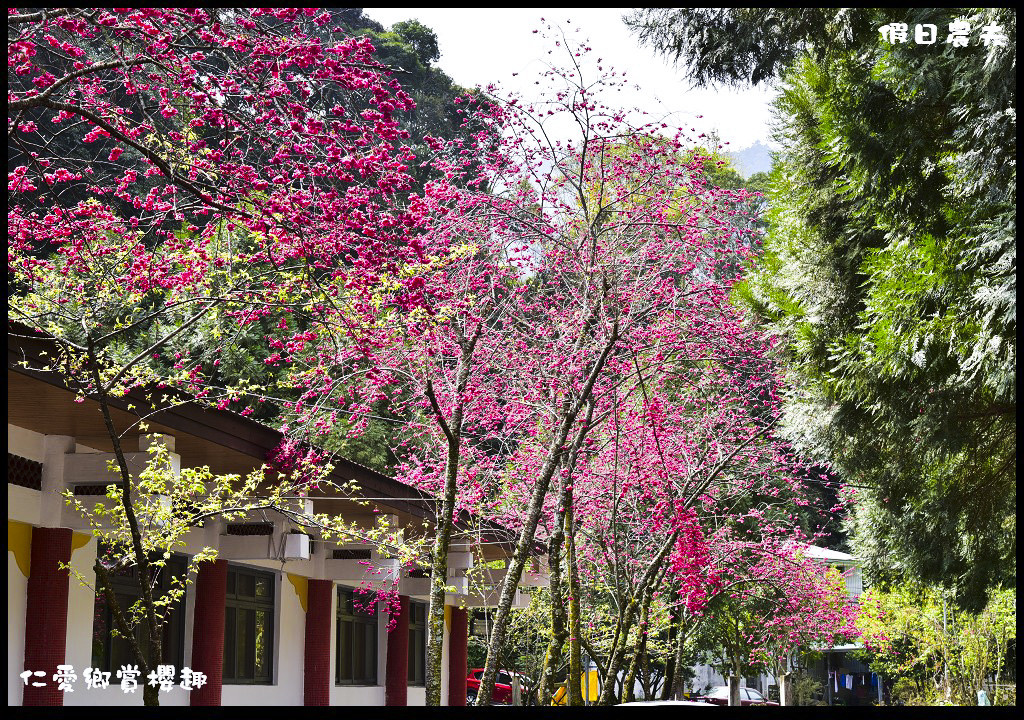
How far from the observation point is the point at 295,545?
13062 millimetres

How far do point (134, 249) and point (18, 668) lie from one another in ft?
13.6

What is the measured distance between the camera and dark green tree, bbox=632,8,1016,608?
8.33 metres

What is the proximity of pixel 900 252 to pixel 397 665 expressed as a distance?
12.5m

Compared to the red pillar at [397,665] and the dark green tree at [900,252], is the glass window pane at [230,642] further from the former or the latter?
the dark green tree at [900,252]

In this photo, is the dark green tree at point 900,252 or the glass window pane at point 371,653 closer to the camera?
the dark green tree at point 900,252

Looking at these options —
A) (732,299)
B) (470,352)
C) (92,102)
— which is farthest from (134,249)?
(732,299)

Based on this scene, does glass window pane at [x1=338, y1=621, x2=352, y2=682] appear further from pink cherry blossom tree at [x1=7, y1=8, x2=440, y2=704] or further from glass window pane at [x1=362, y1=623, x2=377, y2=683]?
pink cherry blossom tree at [x1=7, y1=8, x2=440, y2=704]

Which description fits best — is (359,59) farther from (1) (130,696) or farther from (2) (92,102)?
(1) (130,696)

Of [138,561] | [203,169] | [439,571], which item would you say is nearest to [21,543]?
[138,561]

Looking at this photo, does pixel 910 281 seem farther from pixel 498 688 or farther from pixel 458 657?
pixel 498 688

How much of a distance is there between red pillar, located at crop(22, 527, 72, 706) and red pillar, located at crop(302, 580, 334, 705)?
5.86 meters

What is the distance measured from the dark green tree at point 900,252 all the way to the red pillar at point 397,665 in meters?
9.39

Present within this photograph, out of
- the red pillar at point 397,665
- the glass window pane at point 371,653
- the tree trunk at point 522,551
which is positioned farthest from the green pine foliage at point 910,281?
the glass window pane at point 371,653

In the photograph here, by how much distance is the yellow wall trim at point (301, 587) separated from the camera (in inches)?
621
